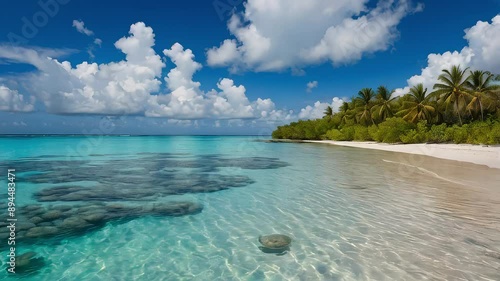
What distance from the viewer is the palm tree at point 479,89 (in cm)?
3788

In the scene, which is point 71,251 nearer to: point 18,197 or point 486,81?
point 18,197

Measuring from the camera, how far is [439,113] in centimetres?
4716

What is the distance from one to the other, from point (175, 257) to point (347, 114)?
69.6 m

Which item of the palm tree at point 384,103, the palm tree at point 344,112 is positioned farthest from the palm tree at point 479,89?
the palm tree at point 344,112

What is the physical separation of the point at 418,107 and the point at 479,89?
8.03m

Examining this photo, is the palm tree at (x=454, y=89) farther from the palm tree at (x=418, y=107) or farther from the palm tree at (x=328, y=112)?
the palm tree at (x=328, y=112)

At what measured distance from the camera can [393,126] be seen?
46125 millimetres

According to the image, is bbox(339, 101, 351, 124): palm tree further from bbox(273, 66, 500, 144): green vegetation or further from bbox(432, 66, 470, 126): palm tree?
bbox(432, 66, 470, 126): palm tree

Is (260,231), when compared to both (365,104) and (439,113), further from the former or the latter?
(365,104)

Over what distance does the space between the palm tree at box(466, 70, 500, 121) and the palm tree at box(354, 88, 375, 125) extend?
20.0m

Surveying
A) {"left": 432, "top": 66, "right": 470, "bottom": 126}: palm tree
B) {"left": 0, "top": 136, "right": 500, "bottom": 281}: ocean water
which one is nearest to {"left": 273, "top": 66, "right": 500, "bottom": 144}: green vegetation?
{"left": 432, "top": 66, "right": 470, "bottom": 126}: palm tree

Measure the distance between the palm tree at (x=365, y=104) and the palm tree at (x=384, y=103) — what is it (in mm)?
2805

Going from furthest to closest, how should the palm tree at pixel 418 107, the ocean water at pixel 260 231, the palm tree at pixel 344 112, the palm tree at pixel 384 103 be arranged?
the palm tree at pixel 344 112 < the palm tree at pixel 384 103 < the palm tree at pixel 418 107 < the ocean water at pixel 260 231

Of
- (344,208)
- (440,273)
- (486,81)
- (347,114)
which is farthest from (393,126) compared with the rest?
(440,273)
